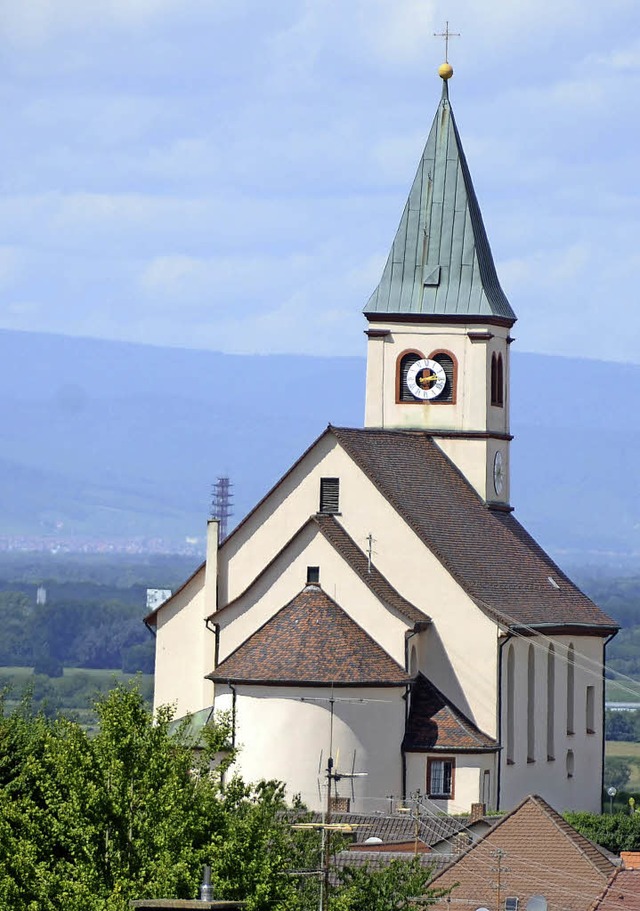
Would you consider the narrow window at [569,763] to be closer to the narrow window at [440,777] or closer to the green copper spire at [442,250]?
the narrow window at [440,777]

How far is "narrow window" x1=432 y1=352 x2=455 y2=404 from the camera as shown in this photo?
288ft

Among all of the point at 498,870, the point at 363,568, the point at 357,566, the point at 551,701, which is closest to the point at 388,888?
the point at 498,870

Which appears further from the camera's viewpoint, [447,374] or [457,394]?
[447,374]

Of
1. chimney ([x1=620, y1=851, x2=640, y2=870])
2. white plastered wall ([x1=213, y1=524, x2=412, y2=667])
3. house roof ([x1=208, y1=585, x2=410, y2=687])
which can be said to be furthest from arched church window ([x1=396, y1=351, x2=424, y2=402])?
chimney ([x1=620, y1=851, x2=640, y2=870])

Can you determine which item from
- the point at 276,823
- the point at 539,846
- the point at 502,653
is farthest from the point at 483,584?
the point at 276,823

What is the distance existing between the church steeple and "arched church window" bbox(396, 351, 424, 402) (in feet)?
0.10

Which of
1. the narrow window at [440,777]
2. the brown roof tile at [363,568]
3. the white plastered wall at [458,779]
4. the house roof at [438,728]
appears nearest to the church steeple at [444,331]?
the brown roof tile at [363,568]

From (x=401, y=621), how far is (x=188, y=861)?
33.3 m

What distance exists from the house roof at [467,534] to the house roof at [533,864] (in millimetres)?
16651

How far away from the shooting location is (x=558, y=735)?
85250mm

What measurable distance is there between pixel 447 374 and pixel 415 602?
32.4ft

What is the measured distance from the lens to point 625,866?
204ft

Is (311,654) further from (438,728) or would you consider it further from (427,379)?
(427,379)

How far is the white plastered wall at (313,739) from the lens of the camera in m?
75.9
